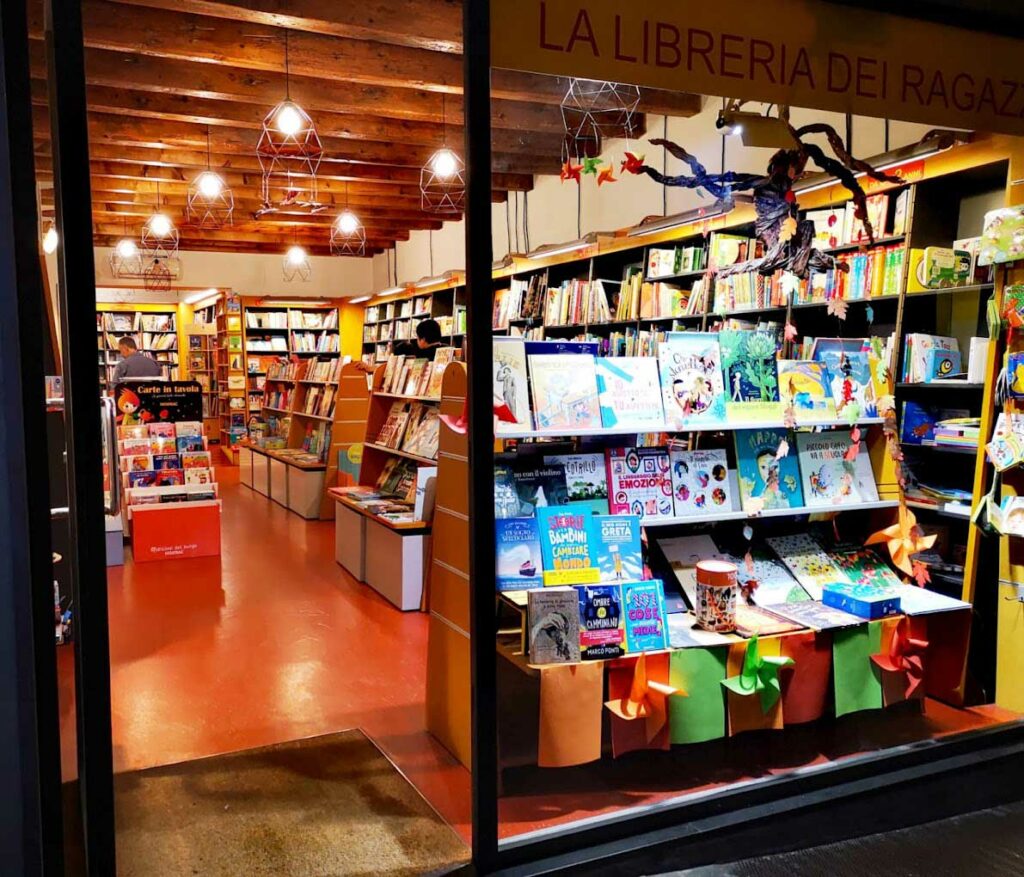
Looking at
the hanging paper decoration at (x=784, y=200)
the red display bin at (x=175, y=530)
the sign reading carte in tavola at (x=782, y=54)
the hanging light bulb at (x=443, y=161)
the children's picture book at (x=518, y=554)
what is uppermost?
the hanging light bulb at (x=443, y=161)

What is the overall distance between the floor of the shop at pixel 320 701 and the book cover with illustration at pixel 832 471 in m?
0.95

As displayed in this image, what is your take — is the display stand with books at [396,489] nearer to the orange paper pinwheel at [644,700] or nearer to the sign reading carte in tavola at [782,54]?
the orange paper pinwheel at [644,700]

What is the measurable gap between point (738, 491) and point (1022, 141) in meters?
1.86

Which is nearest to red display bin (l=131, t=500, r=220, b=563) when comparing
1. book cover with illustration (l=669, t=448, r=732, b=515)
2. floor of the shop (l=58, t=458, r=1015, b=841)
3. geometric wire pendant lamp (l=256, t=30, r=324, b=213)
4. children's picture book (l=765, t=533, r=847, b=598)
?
floor of the shop (l=58, t=458, r=1015, b=841)

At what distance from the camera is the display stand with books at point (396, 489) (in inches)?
200

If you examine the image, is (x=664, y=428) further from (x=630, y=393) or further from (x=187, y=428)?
(x=187, y=428)

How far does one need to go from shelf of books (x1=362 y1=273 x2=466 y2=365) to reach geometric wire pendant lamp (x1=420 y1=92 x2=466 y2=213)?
832 mm

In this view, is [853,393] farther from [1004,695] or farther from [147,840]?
[147,840]

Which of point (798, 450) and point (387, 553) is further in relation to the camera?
point (387, 553)

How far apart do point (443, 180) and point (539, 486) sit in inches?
230

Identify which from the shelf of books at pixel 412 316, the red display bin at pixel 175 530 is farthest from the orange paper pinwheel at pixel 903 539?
the shelf of books at pixel 412 316

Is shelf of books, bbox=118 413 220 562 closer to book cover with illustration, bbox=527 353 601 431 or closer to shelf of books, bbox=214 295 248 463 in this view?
book cover with illustration, bbox=527 353 601 431

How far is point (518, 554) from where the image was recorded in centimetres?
286

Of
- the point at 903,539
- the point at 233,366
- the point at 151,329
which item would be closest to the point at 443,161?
the point at 903,539
